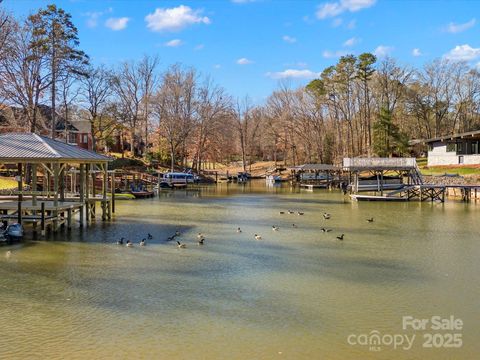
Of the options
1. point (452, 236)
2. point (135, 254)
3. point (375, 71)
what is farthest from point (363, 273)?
point (375, 71)

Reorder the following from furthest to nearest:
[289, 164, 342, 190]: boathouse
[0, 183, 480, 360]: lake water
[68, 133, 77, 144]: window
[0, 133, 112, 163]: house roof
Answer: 1. [68, 133, 77, 144]: window
2. [289, 164, 342, 190]: boathouse
3. [0, 133, 112, 163]: house roof
4. [0, 183, 480, 360]: lake water

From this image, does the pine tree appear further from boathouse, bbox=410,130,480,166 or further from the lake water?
boathouse, bbox=410,130,480,166

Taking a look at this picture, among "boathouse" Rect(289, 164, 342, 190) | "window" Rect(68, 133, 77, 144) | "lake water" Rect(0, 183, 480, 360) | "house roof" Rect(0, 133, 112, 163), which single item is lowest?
"lake water" Rect(0, 183, 480, 360)

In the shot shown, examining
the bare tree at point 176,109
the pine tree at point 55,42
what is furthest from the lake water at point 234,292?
the bare tree at point 176,109

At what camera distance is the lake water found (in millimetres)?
9258

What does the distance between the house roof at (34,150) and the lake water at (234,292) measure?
3.64 m

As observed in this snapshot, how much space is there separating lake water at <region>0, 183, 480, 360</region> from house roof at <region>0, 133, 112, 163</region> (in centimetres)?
364

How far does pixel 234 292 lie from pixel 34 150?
1377 cm

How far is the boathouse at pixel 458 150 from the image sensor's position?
51.0 m

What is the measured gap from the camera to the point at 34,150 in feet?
71.0

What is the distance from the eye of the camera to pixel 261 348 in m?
9.13

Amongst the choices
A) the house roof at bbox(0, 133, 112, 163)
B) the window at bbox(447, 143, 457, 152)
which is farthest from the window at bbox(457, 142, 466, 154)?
the house roof at bbox(0, 133, 112, 163)

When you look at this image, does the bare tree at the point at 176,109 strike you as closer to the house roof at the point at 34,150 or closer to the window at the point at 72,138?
the window at the point at 72,138

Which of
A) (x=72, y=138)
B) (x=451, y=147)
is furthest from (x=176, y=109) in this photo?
(x=451, y=147)
